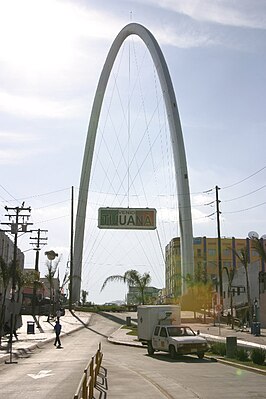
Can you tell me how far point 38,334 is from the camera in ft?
149

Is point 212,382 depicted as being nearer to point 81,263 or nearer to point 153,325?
point 153,325

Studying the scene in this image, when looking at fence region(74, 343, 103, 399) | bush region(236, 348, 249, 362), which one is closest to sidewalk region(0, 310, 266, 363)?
bush region(236, 348, 249, 362)

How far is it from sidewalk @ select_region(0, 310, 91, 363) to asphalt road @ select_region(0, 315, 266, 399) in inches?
156

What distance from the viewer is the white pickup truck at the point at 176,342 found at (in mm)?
24675

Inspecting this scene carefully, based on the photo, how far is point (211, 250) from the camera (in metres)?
136

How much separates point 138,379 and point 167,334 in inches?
383

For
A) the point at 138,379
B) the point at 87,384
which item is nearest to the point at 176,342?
the point at 138,379

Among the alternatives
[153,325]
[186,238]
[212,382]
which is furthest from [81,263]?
[212,382]

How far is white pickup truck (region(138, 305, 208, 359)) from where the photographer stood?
2475cm

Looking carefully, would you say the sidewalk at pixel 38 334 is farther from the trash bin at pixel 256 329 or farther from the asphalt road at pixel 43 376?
the trash bin at pixel 256 329

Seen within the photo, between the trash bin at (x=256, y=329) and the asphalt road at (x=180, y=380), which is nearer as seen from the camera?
the asphalt road at (x=180, y=380)

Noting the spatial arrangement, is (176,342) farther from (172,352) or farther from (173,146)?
(173,146)

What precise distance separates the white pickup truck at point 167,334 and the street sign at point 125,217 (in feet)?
47.3

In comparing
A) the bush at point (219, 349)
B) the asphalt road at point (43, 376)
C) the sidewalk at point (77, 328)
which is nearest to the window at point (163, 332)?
the bush at point (219, 349)
